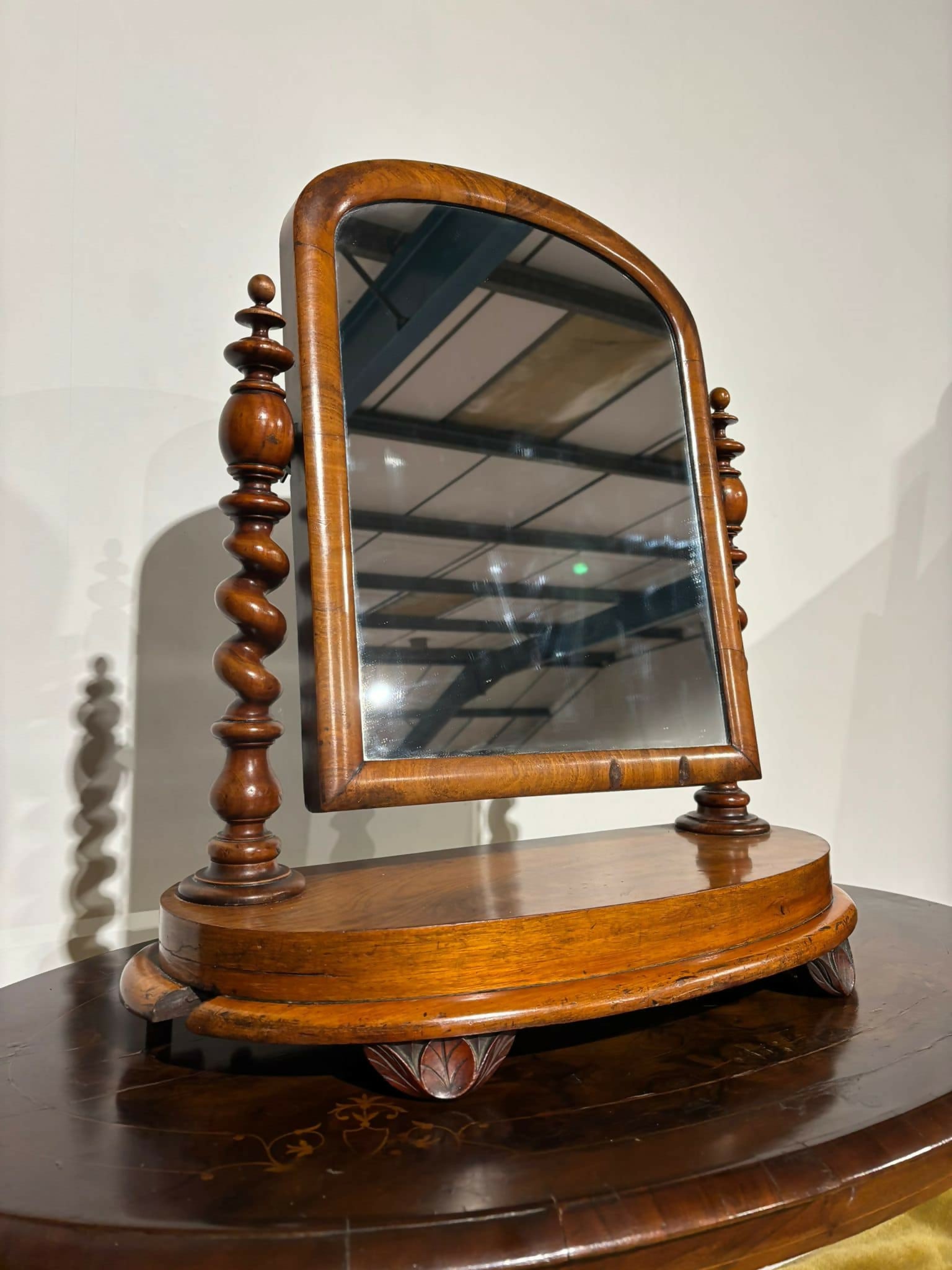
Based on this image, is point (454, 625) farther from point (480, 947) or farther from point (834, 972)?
point (834, 972)

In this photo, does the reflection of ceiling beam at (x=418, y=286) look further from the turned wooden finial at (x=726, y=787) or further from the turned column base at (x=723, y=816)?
the turned column base at (x=723, y=816)

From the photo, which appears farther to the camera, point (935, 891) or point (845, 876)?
point (935, 891)

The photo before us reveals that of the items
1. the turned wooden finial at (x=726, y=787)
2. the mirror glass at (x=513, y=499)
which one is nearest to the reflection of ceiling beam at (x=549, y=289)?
the mirror glass at (x=513, y=499)

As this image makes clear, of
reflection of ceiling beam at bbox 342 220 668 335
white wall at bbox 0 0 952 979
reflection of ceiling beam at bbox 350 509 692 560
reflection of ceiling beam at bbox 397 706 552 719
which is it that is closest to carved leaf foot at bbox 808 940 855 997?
reflection of ceiling beam at bbox 397 706 552 719

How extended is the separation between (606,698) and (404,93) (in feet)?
2.88

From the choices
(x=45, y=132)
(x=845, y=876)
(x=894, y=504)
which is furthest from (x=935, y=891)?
(x=45, y=132)

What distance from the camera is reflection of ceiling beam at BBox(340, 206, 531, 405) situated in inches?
28.6

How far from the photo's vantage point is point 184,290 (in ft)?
3.26

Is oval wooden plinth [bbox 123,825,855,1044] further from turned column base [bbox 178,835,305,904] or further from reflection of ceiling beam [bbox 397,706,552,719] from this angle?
reflection of ceiling beam [bbox 397,706,552,719]

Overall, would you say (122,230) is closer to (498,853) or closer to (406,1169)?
(498,853)

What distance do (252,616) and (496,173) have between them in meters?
0.90

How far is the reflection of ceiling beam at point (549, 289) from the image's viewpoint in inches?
29.3

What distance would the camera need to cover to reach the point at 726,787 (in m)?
0.89

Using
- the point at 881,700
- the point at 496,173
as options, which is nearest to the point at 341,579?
the point at 496,173
